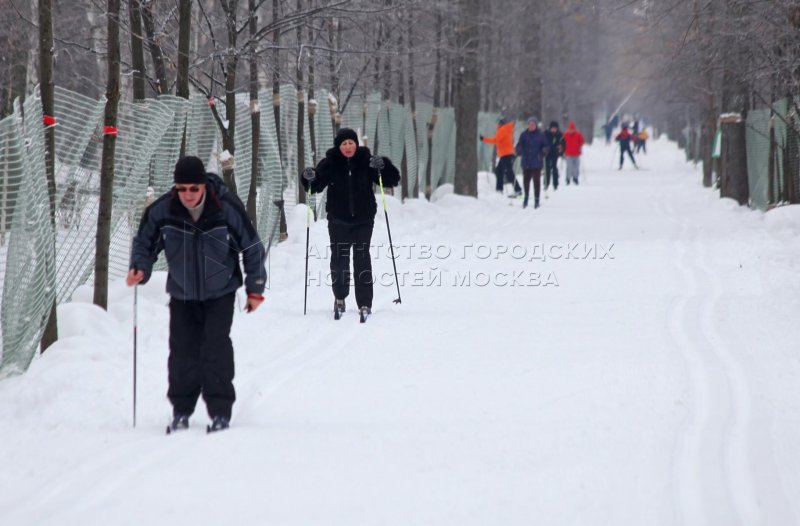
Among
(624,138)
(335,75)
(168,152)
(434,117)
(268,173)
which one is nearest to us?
(168,152)

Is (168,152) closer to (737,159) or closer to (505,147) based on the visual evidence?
(737,159)

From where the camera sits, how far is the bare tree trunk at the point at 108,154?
7859 millimetres

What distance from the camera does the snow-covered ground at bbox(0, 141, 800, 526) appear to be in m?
4.57

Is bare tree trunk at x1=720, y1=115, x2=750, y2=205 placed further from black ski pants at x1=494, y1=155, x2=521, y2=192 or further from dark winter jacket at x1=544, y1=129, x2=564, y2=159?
dark winter jacket at x1=544, y1=129, x2=564, y2=159

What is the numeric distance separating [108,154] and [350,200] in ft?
7.99

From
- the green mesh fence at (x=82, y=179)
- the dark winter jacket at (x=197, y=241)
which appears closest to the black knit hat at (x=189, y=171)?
the dark winter jacket at (x=197, y=241)

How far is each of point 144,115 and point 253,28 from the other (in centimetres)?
349

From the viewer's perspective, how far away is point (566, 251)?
14.8m

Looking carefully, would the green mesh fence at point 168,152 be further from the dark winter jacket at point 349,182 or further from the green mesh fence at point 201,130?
the dark winter jacket at point 349,182

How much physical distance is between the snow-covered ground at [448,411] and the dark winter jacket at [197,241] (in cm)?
84

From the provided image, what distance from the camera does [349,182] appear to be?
9648mm

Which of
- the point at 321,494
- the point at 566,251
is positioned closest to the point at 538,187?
the point at 566,251

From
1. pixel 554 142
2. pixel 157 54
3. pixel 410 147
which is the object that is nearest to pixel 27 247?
pixel 157 54

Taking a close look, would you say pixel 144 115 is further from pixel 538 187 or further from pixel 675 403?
pixel 538 187
